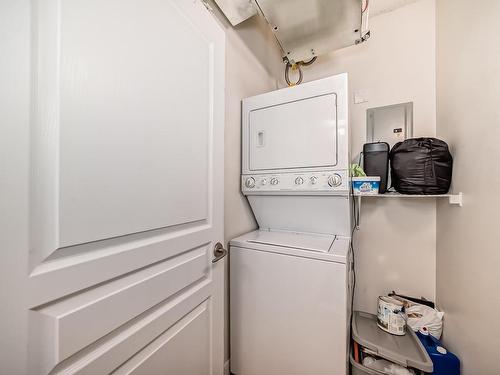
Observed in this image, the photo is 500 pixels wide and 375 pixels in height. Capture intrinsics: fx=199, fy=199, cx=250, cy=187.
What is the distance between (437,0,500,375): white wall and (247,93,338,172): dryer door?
30.0 inches

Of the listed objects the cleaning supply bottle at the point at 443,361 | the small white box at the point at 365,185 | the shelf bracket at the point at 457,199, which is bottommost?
the cleaning supply bottle at the point at 443,361

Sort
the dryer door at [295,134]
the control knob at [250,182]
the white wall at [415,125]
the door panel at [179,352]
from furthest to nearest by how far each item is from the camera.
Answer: the white wall at [415,125] < the control knob at [250,182] < the dryer door at [295,134] < the door panel at [179,352]

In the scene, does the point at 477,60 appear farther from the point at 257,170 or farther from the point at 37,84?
the point at 37,84

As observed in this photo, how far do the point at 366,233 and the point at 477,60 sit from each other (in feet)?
4.91

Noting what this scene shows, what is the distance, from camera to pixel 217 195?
121 cm

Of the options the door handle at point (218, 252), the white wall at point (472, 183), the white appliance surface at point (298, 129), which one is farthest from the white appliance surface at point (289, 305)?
the white wall at point (472, 183)

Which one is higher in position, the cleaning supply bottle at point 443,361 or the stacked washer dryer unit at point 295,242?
the stacked washer dryer unit at point 295,242

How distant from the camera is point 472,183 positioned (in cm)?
122

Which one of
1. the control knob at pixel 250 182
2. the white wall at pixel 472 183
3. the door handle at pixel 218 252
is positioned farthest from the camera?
the control knob at pixel 250 182

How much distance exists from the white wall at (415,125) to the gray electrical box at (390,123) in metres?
0.05

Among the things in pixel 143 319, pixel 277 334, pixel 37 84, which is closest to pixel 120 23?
pixel 37 84

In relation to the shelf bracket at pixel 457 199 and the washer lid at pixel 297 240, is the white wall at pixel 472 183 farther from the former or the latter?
the washer lid at pixel 297 240

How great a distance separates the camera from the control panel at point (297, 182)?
4.38 feet

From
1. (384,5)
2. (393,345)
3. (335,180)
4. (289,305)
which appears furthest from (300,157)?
(384,5)
